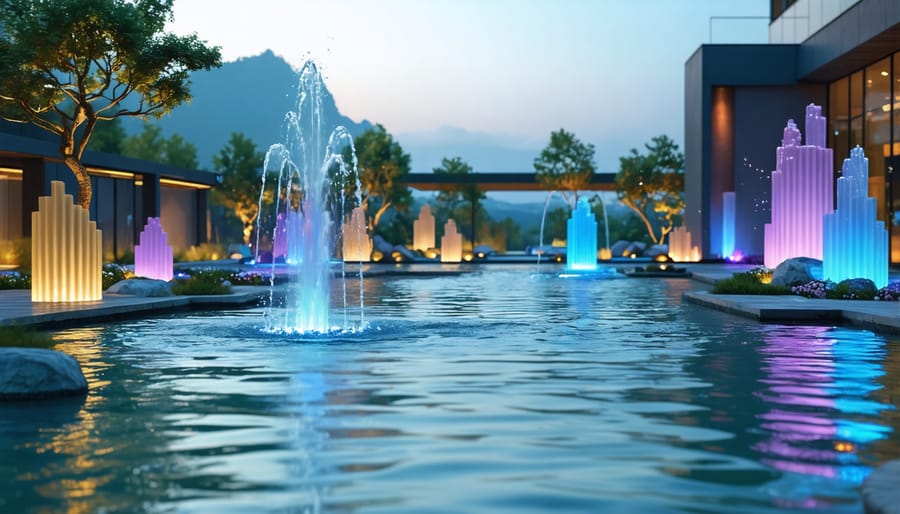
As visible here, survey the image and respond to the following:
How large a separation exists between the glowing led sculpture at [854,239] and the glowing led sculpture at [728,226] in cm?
2327

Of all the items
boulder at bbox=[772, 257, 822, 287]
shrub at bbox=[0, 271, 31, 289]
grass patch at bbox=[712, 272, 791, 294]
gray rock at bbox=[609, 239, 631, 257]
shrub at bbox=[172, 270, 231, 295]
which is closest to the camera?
grass patch at bbox=[712, 272, 791, 294]

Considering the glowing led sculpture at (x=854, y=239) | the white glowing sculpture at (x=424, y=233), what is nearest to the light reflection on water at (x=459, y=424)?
the glowing led sculpture at (x=854, y=239)

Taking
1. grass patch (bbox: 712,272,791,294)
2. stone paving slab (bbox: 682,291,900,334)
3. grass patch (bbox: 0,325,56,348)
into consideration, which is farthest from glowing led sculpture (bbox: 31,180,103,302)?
grass patch (bbox: 712,272,791,294)

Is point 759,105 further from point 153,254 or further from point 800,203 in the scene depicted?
point 153,254

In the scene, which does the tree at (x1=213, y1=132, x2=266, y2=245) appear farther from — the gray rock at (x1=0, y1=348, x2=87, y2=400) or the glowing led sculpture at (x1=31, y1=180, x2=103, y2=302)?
the gray rock at (x1=0, y1=348, x2=87, y2=400)

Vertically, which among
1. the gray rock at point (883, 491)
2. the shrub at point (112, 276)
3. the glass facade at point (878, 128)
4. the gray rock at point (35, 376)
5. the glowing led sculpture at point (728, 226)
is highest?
the glass facade at point (878, 128)

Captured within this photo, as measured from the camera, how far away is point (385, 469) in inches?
260

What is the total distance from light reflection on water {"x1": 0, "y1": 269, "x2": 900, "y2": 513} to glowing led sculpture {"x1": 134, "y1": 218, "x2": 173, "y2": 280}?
1216 cm

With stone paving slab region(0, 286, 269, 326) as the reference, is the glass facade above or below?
above

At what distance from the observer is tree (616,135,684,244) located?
2574 inches

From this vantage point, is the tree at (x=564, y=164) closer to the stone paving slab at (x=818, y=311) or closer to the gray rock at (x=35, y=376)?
the stone paving slab at (x=818, y=311)

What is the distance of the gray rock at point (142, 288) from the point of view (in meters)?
22.1

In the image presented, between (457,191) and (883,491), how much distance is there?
6652 centimetres

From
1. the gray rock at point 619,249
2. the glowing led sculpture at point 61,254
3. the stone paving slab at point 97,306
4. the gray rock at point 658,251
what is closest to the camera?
the stone paving slab at point 97,306
